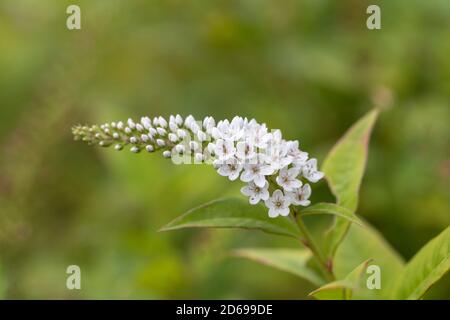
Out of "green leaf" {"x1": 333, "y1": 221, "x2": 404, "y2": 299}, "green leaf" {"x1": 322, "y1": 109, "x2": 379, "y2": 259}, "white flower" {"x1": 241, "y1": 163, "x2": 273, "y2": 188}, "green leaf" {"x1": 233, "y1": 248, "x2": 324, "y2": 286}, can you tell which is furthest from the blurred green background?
"white flower" {"x1": 241, "y1": 163, "x2": 273, "y2": 188}

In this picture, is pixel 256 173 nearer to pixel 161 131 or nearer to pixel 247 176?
pixel 247 176

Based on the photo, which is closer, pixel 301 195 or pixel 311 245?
pixel 301 195

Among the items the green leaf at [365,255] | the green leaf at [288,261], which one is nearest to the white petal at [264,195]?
the green leaf at [288,261]

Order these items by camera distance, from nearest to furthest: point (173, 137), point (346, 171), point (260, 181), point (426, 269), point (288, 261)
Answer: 1. point (260, 181)
2. point (173, 137)
3. point (426, 269)
4. point (346, 171)
5. point (288, 261)

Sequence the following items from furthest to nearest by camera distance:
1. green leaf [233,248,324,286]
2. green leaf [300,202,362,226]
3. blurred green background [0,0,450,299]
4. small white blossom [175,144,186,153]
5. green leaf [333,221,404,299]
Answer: blurred green background [0,0,450,299] → green leaf [333,221,404,299] → green leaf [233,248,324,286] → small white blossom [175,144,186,153] → green leaf [300,202,362,226]

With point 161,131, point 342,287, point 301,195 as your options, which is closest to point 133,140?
point 161,131

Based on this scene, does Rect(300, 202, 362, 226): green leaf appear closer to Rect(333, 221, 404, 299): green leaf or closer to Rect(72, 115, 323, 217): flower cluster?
Rect(72, 115, 323, 217): flower cluster

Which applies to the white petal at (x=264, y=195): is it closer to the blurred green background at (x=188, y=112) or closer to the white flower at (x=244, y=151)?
the white flower at (x=244, y=151)
